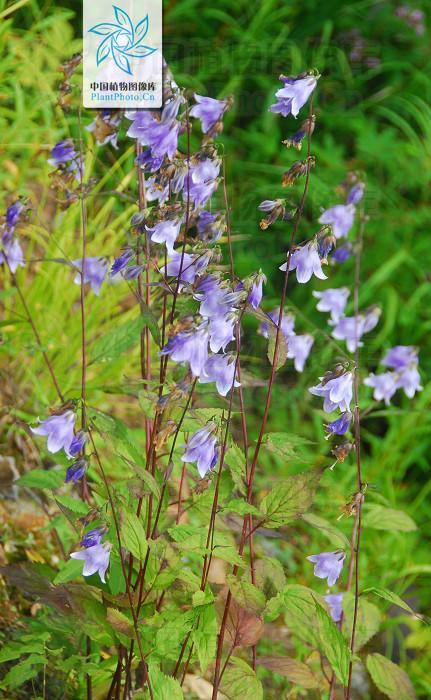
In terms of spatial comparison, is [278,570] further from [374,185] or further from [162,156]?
[374,185]

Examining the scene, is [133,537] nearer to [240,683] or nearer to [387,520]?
[240,683]

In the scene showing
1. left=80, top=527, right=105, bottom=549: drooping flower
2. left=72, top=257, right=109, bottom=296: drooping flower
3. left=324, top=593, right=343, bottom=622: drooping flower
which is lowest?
left=324, top=593, right=343, bottom=622: drooping flower

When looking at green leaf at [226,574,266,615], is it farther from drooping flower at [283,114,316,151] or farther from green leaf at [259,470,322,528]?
drooping flower at [283,114,316,151]

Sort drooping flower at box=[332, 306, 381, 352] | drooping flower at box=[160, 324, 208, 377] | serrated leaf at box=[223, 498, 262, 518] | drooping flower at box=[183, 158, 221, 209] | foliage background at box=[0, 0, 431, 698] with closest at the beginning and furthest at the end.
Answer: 1. drooping flower at box=[160, 324, 208, 377]
2. serrated leaf at box=[223, 498, 262, 518]
3. drooping flower at box=[183, 158, 221, 209]
4. drooping flower at box=[332, 306, 381, 352]
5. foliage background at box=[0, 0, 431, 698]

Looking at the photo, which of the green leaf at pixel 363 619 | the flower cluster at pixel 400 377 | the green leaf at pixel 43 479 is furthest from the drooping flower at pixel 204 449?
the flower cluster at pixel 400 377

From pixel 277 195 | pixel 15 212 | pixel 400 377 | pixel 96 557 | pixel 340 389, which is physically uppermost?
pixel 15 212

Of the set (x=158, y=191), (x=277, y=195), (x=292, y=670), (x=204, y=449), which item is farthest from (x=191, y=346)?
(x=277, y=195)

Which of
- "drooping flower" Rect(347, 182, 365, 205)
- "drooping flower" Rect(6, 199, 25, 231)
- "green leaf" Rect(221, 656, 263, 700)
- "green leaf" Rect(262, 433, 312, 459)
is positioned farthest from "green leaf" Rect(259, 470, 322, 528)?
"drooping flower" Rect(347, 182, 365, 205)
